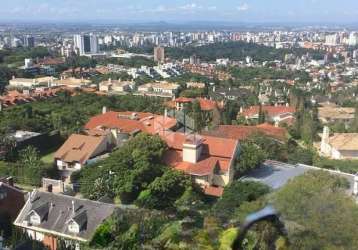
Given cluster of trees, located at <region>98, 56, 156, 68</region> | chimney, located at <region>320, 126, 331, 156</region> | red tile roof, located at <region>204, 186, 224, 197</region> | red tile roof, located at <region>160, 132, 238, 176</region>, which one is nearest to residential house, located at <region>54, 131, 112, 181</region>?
red tile roof, located at <region>160, 132, 238, 176</region>

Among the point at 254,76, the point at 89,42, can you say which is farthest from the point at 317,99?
the point at 89,42

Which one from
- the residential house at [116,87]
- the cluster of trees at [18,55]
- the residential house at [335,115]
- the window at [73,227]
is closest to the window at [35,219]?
the window at [73,227]

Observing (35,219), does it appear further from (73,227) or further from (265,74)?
(265,74)

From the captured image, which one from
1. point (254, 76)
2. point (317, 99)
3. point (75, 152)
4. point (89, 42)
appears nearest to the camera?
point (75, 152)

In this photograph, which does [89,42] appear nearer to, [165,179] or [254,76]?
[254,76]

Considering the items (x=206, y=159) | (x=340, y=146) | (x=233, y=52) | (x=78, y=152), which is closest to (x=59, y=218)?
(x=206, y=159)

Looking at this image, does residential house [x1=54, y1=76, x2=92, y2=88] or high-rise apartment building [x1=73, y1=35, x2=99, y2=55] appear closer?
residential house [x1=54, y1=76, x2=92, y2=88]

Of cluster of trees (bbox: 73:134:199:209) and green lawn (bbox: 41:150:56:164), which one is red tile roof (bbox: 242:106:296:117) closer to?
green lawn (bbox: 41:150:56:164)
